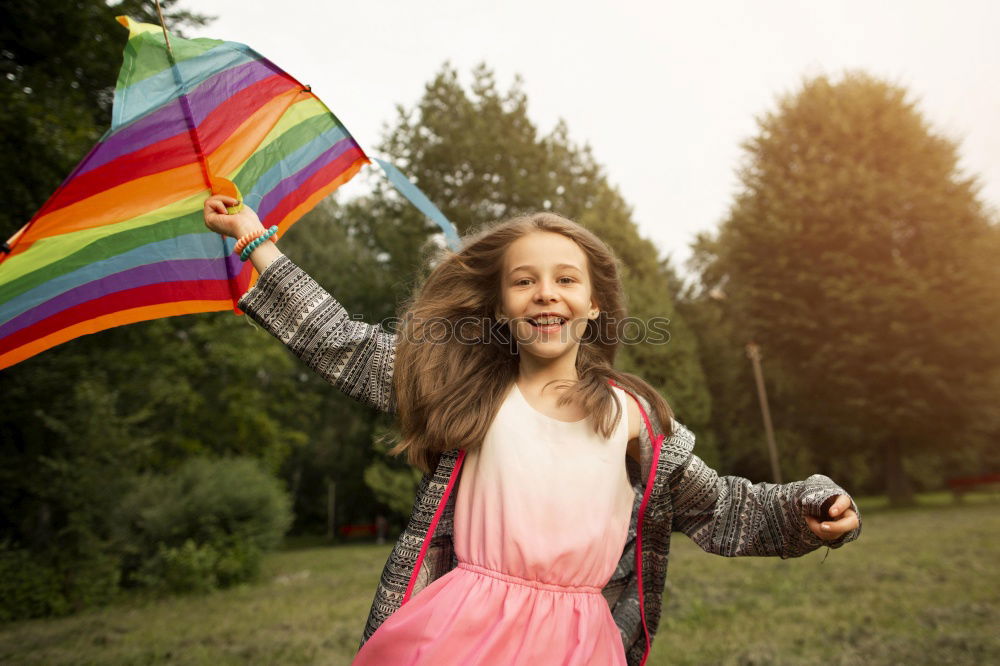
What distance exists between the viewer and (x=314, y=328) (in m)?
2.14

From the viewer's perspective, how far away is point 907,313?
666 inches

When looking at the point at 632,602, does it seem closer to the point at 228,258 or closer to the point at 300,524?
the point at 228,258

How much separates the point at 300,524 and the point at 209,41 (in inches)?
1230

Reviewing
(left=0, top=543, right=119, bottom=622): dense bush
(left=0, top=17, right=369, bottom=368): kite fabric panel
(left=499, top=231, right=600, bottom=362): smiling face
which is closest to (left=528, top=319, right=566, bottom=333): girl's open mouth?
(left=499, top=231, right=600, bottom=362): smiling face

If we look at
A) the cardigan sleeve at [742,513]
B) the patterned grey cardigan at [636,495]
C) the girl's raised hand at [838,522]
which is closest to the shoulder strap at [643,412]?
the patterned grey cardigan at [636,495]

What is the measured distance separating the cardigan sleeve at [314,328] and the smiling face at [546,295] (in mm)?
488

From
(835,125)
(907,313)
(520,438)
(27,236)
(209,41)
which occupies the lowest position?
(520,438)

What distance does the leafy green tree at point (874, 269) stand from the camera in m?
16.8

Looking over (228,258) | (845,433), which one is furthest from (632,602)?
(845,433)

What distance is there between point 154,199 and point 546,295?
1398 mm

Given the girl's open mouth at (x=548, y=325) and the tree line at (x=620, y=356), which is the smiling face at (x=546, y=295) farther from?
the tree line at (x=620, y=356)

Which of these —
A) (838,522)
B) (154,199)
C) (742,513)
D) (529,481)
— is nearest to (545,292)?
(529,481)

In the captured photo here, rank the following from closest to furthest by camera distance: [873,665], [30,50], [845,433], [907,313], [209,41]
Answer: [209,41] → [873,665] → [30,50] → [907,313] → [845,433]

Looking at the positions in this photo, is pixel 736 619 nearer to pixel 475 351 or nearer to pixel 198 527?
pixel 475 351
